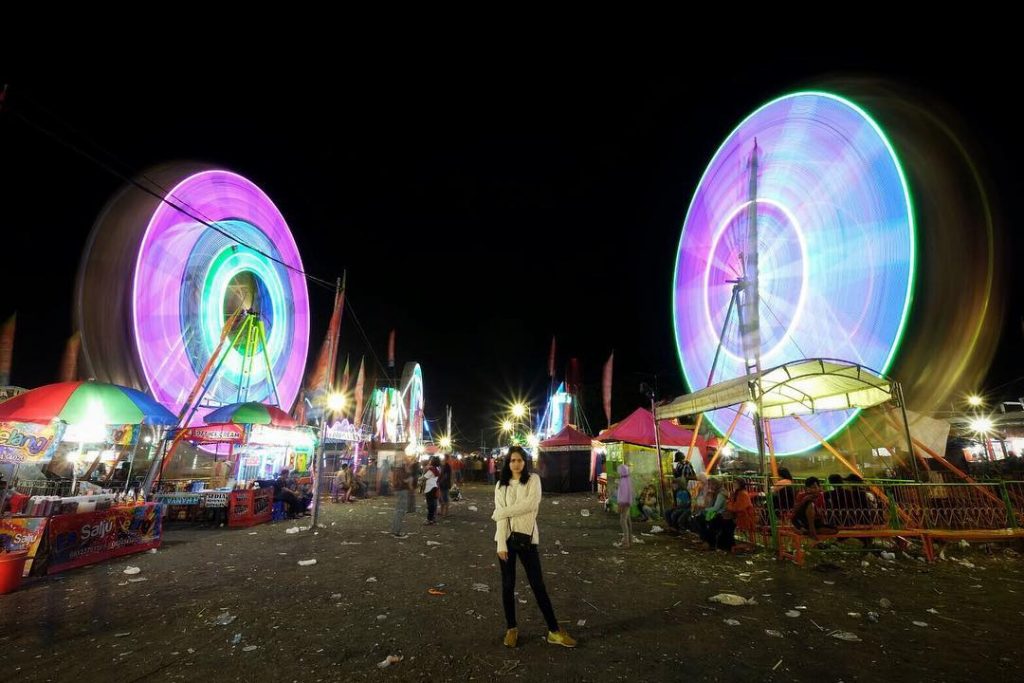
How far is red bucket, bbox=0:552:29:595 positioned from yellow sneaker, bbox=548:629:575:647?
713 centimetres

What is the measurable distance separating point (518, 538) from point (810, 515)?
21.1ft

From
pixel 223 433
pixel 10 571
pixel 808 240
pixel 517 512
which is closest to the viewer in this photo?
pixel 517 512

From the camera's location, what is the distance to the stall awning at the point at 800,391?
9541 millimetres

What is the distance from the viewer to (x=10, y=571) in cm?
610

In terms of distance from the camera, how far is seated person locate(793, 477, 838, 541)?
8070 millimetres

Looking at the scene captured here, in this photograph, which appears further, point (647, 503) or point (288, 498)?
point (288, 498)

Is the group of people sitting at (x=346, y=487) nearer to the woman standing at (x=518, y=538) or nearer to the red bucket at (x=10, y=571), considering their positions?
the red bucket at (x=10, y=571)

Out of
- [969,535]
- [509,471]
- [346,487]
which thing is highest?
[509,471]

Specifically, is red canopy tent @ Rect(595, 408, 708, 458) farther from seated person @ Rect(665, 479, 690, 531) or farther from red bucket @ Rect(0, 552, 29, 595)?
red bucket @ Rect(0, 552, 29, 595)

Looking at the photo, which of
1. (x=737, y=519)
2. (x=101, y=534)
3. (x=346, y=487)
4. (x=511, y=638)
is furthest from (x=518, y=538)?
(x=346, y=487)

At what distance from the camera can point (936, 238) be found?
12.2 m

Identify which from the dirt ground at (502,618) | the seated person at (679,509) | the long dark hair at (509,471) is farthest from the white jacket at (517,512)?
the seated person at (679,509)

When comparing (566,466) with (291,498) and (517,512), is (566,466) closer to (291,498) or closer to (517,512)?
(291,498)

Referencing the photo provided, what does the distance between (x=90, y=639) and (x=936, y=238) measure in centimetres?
1789
